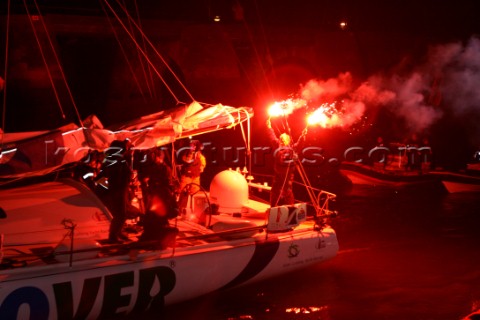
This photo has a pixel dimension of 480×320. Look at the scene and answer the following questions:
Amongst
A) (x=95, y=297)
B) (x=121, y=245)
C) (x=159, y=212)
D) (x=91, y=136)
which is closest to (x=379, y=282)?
(x=159, y=212)

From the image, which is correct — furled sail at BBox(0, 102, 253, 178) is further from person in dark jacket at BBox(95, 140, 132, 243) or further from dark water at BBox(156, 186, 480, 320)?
dark water at BBox(156, 186, 480, 320)

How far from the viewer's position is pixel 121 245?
7.69 m

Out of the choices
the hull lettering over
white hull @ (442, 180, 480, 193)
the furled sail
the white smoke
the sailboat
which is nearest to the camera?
the hull lettering over

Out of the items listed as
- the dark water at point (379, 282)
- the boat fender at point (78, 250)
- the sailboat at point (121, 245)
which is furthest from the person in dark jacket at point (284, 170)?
the boat fender at point (78, 250)

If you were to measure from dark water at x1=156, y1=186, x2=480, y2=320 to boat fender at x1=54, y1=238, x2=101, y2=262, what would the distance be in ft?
4.80

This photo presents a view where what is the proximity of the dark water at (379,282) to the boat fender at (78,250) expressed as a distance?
1.46 m

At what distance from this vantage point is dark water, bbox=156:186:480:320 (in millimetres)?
8445

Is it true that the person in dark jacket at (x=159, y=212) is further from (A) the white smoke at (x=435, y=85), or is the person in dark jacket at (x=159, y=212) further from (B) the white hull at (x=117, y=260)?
(A) the white smoke at (x=435, y=85)

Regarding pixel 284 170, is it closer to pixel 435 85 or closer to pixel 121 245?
pixel 121 245

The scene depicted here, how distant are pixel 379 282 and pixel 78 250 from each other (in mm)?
5354

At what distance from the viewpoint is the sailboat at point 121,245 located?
6989mm

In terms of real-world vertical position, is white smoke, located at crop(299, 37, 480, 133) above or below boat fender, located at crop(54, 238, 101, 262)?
above

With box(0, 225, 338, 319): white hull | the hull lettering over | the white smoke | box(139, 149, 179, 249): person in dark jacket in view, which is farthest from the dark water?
the white smoke

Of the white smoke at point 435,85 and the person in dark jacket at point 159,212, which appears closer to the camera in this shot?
the person in dark jacket at point 159,212
